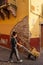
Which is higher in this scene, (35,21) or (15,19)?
(15,19)

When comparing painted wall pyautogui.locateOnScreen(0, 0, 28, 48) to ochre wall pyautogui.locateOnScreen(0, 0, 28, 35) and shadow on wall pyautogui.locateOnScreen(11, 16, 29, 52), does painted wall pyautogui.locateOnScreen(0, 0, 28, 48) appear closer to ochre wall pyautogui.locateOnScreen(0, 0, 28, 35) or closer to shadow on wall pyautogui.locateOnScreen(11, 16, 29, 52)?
ochre wall pyautogui.locateOnScreen(0, 0, 28, 35)

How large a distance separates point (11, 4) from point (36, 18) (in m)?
1.93

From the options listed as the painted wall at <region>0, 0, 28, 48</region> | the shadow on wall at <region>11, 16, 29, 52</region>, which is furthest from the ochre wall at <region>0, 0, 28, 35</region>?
the shadow on wall at <region>11, 16, 29, 52</region>

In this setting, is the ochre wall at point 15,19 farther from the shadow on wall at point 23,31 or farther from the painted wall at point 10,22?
the shadow on wall at point 23,31

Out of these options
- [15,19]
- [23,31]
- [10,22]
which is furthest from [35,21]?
[10,22]

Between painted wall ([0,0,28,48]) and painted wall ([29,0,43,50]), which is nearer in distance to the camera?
painted wall ([29,0,43,50])

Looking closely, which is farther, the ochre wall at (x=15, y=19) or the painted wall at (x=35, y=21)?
the ochre wall at (x=15, y=19)

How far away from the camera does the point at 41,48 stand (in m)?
16.2

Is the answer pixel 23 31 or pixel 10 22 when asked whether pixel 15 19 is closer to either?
pixel 10 22

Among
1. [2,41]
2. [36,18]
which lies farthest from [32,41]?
[2,41]

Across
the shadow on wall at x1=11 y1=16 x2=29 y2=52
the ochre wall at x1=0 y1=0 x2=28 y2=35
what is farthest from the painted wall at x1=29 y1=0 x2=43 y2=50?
the ochre wall at x1=0 y1=0 x2=28 y2=35

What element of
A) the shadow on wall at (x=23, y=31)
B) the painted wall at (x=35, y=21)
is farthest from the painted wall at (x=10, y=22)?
the painted wall at (x=35, y=21)

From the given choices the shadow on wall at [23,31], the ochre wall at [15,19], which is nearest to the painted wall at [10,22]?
the ochre wall at [15,19]

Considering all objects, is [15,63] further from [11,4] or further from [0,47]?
[0,47]
